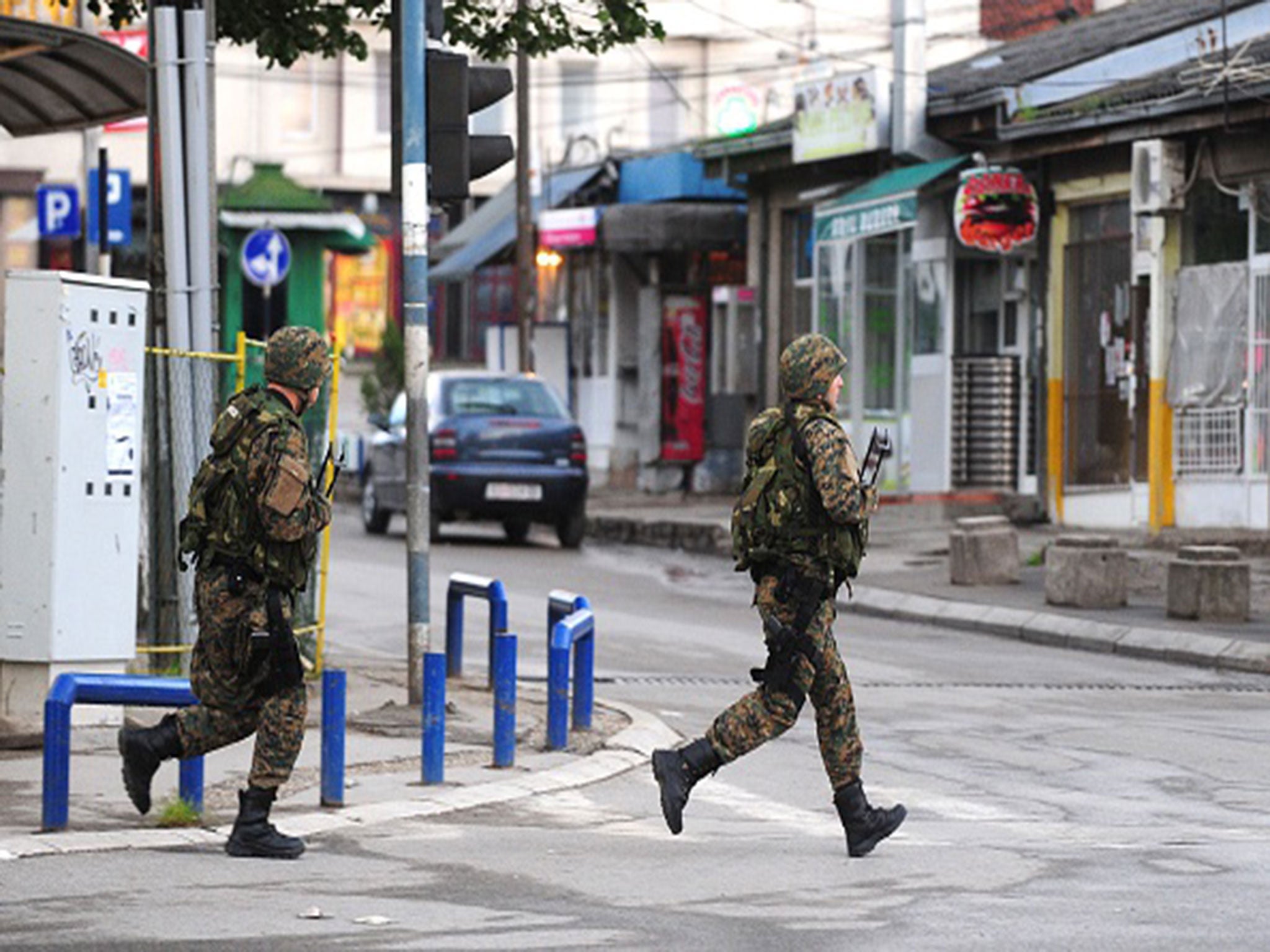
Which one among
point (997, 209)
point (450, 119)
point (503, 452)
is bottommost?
point (503, 452)

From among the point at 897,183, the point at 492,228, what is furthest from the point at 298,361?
the point at 492,228

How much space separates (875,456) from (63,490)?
3.67 meters

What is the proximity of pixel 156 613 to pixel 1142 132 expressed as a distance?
1429 centimetres

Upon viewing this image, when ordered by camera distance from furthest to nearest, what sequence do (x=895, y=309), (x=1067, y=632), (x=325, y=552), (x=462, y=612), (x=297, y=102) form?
1. (x=297, y=102)
2. (x=895, y=309)
3. (x=1067, y=632)
4. (x=462, y=612)
5. (x=325, y=552)

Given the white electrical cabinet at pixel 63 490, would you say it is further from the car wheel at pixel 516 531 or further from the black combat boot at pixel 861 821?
the car wheel at pixel 516 531

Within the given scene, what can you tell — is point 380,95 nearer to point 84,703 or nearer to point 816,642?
point 84,703

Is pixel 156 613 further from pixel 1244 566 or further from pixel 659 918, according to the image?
pixel 1244 566

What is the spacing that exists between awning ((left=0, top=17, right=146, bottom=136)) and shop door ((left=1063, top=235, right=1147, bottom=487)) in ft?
40.9

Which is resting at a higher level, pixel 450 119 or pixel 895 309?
pixel 450 119

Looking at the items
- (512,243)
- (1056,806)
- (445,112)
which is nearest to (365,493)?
(512,243)

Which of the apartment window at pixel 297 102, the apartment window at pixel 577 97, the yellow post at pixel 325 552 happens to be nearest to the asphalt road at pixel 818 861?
the yellow post at pixel 325 552

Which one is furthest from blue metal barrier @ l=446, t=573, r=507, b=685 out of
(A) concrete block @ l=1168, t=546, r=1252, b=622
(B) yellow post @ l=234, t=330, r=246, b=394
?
(A) concrete block @ l=1168, t=546, r=1252, b=622

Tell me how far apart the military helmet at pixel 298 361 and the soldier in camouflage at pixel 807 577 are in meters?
1.42

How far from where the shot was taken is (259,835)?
8.65 metres
